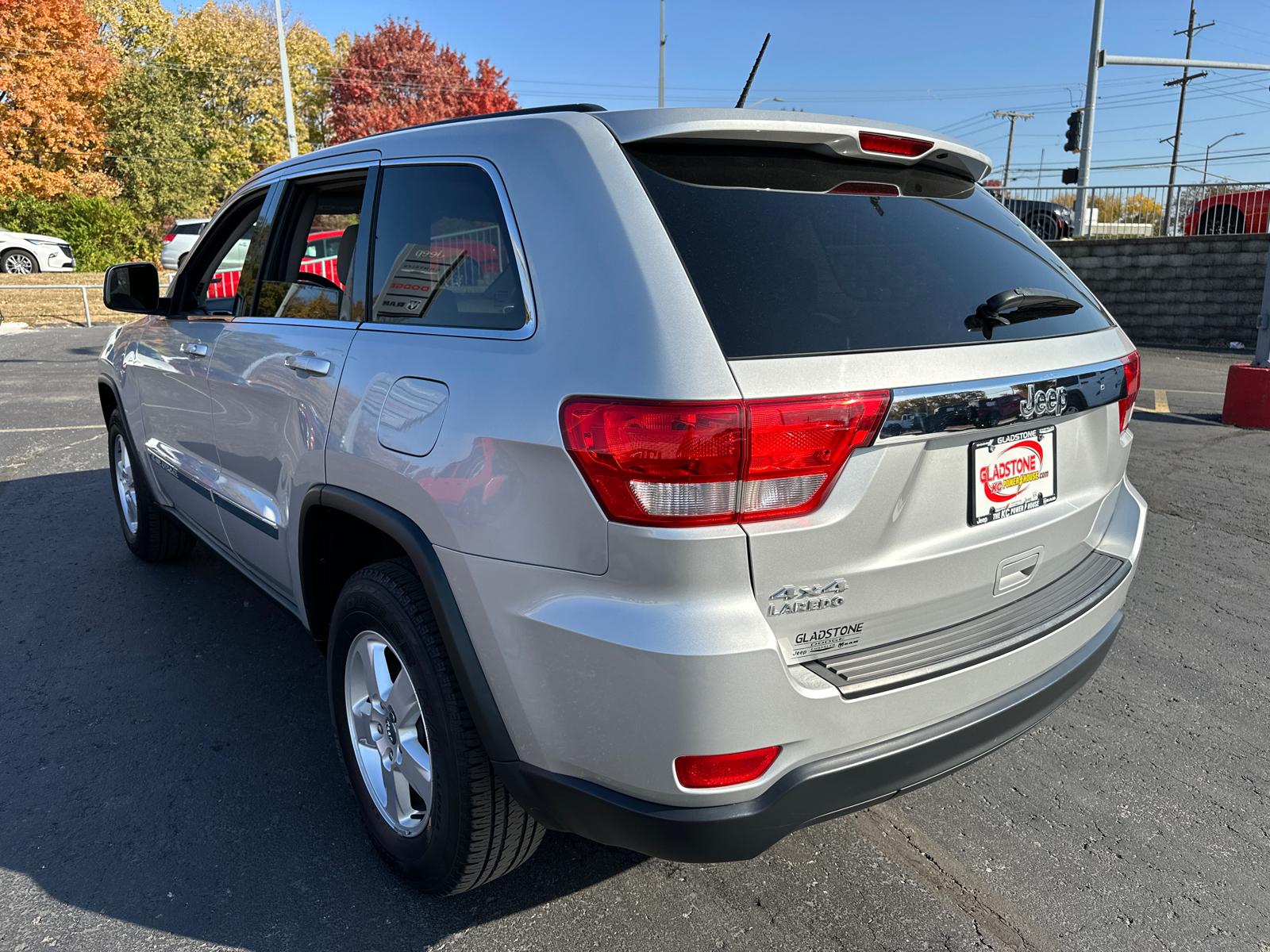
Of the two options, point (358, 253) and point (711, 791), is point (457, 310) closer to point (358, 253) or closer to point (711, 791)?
point (358, 253)

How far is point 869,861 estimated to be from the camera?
2559 millimetres

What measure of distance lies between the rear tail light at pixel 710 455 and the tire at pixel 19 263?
2743 centimetres

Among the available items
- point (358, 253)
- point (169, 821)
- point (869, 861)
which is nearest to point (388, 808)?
point (169, 821)

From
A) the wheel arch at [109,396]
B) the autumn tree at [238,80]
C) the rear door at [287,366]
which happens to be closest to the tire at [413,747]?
the rear door at [287,366]

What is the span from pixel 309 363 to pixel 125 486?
2.99m

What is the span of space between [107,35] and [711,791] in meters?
53.9

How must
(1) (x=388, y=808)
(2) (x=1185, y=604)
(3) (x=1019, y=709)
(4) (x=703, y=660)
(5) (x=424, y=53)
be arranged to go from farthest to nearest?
1. (5) (x=424, y=53)
2. (2) (x=1185, y=604)
3. (1) (x=388, y=808)
4. (3) (x=1019, y=709)
5. (4) (x=703, y=660)

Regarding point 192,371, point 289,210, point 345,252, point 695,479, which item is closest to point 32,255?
point 192,371

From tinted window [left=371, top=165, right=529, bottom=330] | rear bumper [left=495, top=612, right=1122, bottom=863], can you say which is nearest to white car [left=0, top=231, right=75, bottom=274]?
tinted window [left=371, top=165, right=529, bottom=330]

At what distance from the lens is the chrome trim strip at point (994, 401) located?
1.84 metres

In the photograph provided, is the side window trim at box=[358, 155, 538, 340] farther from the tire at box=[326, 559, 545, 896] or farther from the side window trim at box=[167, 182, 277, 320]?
the side window trim at box=[167, 182, 277, 320]

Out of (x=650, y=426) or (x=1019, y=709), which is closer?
(x=650, y=426)

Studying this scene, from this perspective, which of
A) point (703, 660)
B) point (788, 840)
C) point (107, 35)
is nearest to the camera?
point (703, 660)

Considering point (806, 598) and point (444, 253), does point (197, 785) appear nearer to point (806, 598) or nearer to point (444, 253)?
point (444, 253)
